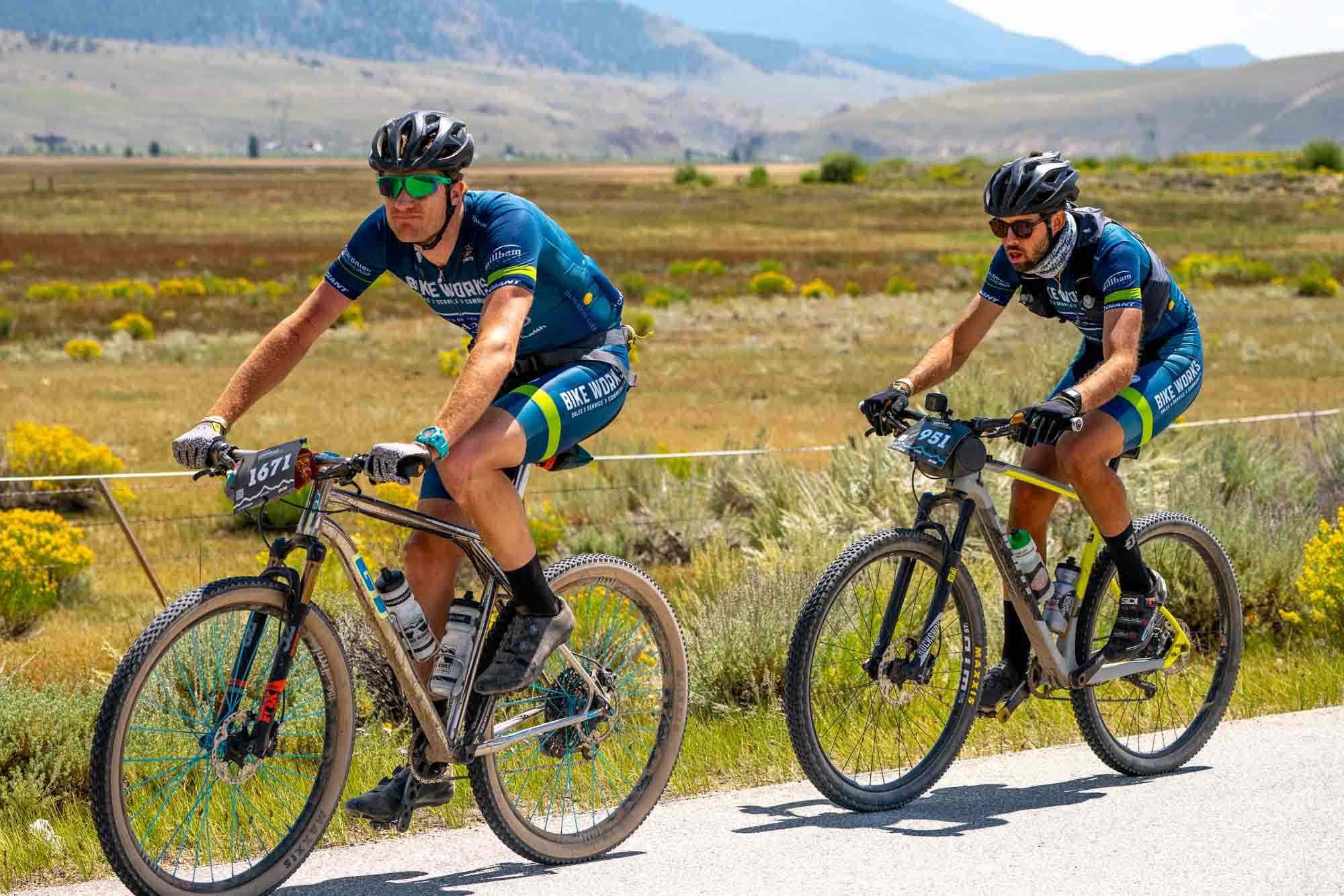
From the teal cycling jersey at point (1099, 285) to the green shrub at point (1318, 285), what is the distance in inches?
1541

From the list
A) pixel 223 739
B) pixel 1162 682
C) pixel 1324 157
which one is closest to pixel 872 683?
pixel 1162 682

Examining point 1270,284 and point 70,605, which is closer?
point 70,605

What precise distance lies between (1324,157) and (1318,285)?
8721 cm

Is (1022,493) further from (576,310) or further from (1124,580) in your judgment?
(576,310)

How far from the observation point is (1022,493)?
6.18m

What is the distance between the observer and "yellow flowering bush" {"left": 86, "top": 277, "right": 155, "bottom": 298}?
45.9m

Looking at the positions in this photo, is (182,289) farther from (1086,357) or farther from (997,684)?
(997,684)

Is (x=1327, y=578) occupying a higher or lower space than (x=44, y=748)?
higher

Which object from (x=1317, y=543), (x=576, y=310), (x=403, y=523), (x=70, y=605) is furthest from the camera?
(x=70, y=605)

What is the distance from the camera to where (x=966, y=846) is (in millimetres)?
5234

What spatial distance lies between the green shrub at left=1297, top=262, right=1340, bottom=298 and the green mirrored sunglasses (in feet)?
135

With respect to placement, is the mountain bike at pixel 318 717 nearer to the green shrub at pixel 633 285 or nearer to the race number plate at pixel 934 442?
the race number plate at pixel 934 442

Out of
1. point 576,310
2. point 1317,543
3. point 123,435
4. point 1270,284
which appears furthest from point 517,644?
point 1270,284

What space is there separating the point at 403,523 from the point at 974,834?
2062mm
